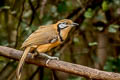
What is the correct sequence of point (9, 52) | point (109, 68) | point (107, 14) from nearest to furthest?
1. point (9, 52)
2. point (109, 68)
3. point (107, 14)

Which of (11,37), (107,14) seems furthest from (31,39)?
(11,37)

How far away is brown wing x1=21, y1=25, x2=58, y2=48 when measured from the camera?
289cm

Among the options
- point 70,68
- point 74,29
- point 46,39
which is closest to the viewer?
point 70,68

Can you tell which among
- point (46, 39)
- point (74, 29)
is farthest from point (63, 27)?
point (74, 29)

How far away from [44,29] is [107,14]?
1.53 meters

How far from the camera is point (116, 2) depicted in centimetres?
386

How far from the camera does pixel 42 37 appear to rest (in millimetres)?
3020

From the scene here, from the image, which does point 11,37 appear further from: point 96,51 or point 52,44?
point 52,44

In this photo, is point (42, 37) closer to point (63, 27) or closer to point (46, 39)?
point (46, 39)

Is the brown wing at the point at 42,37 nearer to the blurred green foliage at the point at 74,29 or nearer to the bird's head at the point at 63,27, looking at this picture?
the bird's head at the point at 63,27

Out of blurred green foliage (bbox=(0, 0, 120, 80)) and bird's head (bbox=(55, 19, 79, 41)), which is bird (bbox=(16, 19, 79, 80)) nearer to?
bird's head (bbox=(55, 19, 79, 41))

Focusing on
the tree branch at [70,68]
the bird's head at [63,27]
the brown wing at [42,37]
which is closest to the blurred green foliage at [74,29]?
the bird's head at [63,27]

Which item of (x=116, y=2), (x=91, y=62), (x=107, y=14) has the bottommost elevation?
(x=91, y=62)

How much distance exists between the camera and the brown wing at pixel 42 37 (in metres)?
2.89
